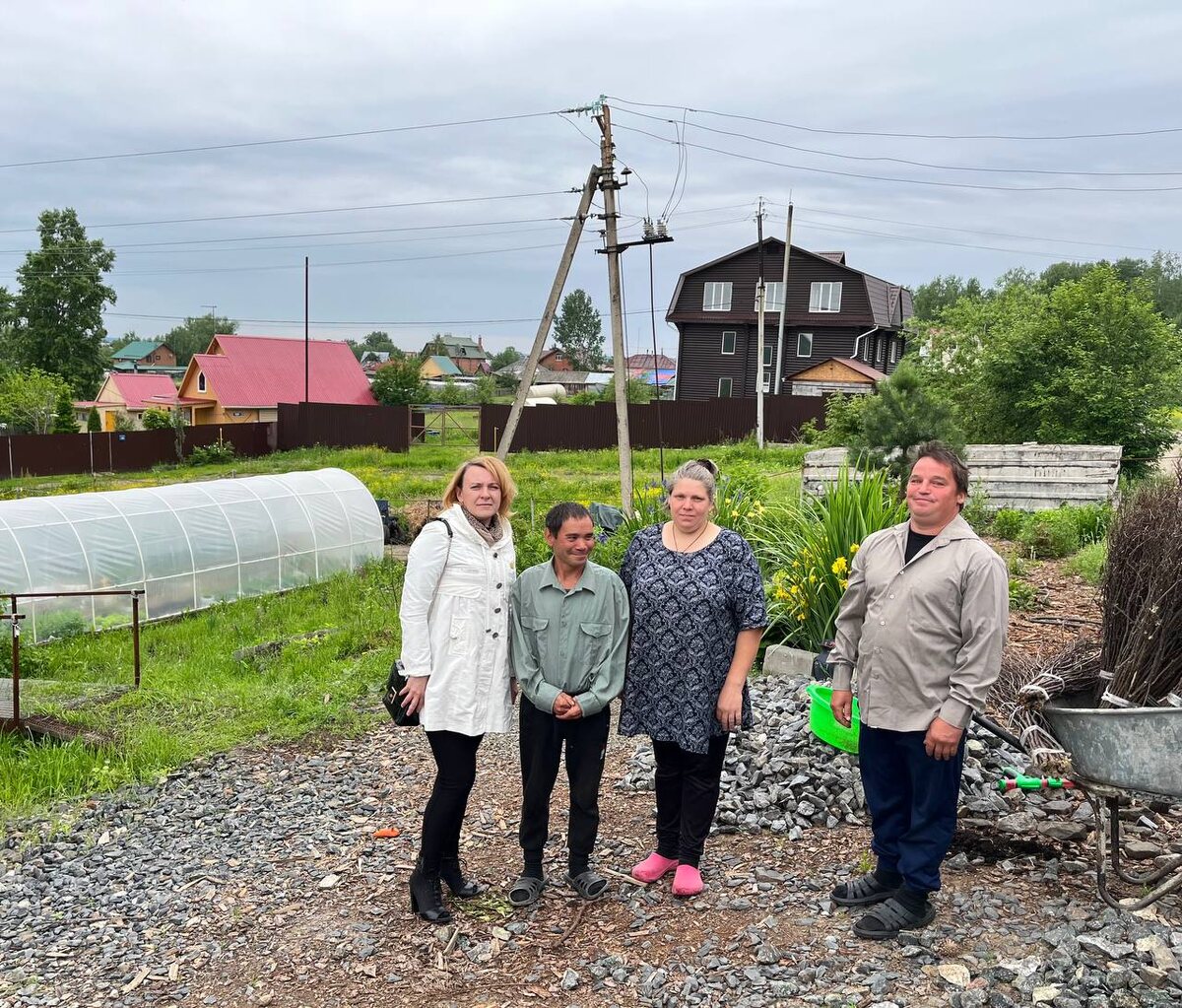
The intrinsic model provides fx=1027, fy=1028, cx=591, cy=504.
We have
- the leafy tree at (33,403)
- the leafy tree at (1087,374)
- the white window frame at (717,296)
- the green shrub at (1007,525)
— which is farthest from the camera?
the white window frame at (717,296)

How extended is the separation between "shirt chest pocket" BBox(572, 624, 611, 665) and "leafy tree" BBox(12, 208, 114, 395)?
4994 cm

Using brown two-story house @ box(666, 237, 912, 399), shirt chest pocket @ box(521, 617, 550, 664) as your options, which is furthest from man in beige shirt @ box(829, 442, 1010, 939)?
brown two-story house @ box(666, 237, 912, 399)

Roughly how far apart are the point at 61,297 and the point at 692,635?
2017 inches

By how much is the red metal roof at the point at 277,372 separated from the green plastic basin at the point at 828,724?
3794 centimetres

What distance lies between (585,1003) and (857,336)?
39.2m

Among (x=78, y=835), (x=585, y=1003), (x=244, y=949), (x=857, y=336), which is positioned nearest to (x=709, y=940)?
(x=585, y=1003)

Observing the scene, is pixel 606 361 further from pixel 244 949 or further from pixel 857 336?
pixel 244 949

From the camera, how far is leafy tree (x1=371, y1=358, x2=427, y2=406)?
42.6 metres

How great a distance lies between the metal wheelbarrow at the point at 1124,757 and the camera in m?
2.79

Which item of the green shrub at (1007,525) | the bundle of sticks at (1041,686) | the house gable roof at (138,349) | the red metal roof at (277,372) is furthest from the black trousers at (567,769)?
the house gable roof at (138,349)

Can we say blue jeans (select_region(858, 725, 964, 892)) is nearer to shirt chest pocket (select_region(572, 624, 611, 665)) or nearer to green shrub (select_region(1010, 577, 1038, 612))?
shirt chest pocket (select_region(572, 624, 611, 665))

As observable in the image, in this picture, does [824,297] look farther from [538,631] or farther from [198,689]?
[538,631]

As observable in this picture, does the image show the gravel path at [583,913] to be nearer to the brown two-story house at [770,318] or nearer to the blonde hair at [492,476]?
the blonde hair at [492,476]

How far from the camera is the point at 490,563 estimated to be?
12.0 ft
